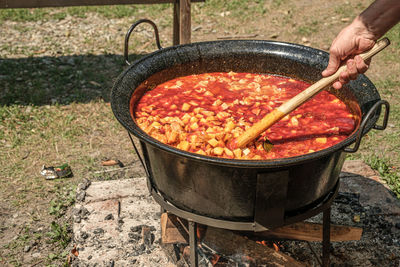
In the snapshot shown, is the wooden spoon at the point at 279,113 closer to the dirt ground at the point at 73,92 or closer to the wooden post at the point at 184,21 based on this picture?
the dirt ground at the point at 73,92

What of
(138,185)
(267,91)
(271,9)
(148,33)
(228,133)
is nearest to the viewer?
(228,133)

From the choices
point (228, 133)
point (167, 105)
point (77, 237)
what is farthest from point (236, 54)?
point (77, 237)

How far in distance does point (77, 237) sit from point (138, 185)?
0.80 meters

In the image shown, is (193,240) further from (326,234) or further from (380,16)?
(380,16)

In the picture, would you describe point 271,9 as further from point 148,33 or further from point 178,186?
point 178,186

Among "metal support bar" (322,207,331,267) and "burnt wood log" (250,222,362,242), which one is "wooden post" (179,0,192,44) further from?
"metal support bar" (322,207,331,267)

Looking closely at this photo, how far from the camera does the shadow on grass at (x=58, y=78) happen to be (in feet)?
18.8

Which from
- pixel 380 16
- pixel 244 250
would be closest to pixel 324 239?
pixel 244 250

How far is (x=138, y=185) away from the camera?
3.85 metres

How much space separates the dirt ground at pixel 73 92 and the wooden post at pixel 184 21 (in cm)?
143

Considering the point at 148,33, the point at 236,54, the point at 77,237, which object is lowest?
the point at 77,237

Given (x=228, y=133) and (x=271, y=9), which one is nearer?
(x=228, y=133)

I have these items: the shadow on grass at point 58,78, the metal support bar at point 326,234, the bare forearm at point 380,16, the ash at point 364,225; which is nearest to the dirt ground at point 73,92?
the shadow on grass at point 58,78

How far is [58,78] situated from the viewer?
6.25m
